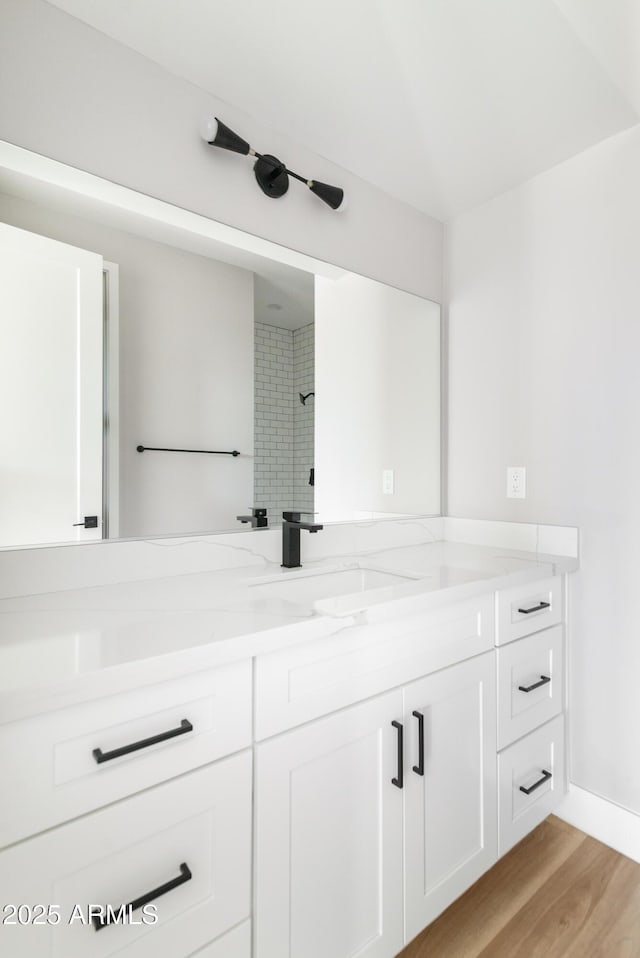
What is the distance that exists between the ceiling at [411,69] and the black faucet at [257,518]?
1132 millimetres

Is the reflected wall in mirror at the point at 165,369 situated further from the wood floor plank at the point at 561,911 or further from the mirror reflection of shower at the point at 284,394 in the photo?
the wood floor plank at the point at 561,911

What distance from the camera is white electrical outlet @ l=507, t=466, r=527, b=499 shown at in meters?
1.86

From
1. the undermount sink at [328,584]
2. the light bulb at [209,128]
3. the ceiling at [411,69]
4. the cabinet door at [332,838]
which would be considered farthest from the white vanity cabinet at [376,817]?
the ceiling at [411,69]

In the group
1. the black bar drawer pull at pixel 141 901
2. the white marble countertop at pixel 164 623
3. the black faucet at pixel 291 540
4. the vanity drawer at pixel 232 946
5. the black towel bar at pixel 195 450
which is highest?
the black towel bar at pixel 195 450

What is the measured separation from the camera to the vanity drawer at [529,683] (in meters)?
1.44

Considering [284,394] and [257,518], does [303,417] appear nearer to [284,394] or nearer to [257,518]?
[284,394]

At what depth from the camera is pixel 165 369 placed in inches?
54.8

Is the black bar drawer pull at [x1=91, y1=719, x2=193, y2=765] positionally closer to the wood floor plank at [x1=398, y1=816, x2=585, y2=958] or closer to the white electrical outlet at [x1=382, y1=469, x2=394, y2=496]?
the wood floor plank at [x1=398, y1=816, x2=585, y2=958]

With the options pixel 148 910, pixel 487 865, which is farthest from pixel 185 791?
pixel 487 865

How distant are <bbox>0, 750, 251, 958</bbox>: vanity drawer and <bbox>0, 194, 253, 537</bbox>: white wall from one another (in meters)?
0.69

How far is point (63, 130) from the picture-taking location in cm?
119

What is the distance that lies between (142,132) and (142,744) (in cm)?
143

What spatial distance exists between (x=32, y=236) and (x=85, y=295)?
16cm

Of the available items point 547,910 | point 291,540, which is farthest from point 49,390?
point 547,910
